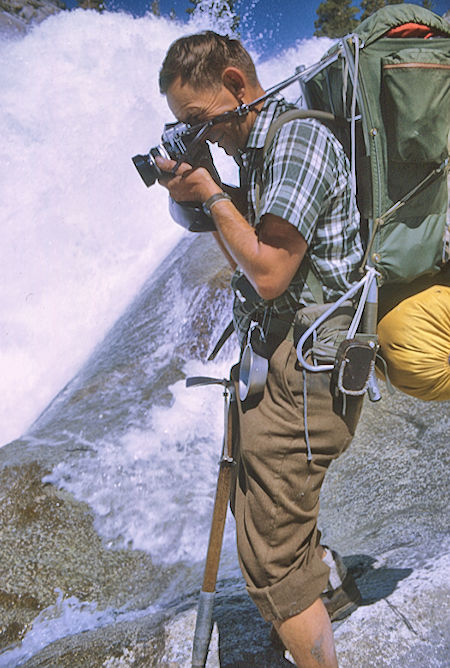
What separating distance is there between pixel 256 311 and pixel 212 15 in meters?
24.9

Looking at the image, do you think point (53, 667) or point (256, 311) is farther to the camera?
point (53, 667)

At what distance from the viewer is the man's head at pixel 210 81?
5.29 ft

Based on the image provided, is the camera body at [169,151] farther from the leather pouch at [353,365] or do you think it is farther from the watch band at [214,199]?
the leather pouch at [353,365]

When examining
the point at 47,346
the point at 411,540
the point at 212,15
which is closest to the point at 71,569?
the point at 411,540

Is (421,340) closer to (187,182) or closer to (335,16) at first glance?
(187,182)

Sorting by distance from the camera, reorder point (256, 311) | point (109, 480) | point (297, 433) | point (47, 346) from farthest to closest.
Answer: point (47, 346) → point (109, 480) → point (256, 311) → point (297, 433)

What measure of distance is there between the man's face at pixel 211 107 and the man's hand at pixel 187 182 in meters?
0.12

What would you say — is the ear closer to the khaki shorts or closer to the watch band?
the watch band

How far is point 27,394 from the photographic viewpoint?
7027 millimetres

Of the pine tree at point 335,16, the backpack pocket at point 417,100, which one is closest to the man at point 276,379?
the backpack pocket at point 417,100

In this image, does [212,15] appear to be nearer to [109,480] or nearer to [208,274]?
[208,274]

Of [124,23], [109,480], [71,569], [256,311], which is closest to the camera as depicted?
[256,311]

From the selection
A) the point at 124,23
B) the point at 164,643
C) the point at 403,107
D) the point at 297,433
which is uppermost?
the point at 124,23

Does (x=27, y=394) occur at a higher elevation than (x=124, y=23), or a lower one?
lower
